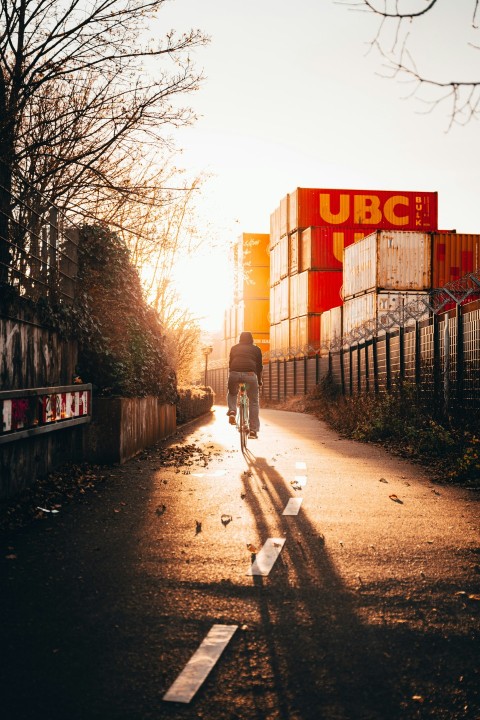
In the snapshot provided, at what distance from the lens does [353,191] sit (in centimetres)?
4972

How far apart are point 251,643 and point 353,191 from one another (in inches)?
1907

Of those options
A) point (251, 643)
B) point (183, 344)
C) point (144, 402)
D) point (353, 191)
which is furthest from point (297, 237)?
point (251, 643)

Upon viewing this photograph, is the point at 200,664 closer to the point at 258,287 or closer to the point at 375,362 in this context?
the point at 375,362

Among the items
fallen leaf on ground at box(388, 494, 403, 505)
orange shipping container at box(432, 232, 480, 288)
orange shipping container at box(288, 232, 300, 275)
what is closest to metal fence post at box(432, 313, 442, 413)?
fallen leaf on ground at box(388, 494, 403, 505)

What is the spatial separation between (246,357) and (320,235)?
36151mm

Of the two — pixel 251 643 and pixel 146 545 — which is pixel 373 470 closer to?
pixel 146 545

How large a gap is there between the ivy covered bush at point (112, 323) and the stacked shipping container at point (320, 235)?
3293 cm

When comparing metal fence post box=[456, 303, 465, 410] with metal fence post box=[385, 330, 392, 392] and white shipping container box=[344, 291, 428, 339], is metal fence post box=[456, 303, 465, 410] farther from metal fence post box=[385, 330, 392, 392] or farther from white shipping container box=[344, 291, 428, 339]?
white shipping container box=[344, 291, 428, 339]

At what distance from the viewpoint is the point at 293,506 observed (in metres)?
7.17

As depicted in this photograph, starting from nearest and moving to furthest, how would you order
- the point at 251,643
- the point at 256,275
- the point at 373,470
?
the point at 251,643
the point at 373,470
the point at 256,275

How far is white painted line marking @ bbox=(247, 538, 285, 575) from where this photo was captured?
4750 mm

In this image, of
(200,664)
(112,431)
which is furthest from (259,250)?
(200,664)

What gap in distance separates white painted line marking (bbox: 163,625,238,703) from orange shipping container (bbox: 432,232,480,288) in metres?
34.1

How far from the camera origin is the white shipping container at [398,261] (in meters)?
35.8
